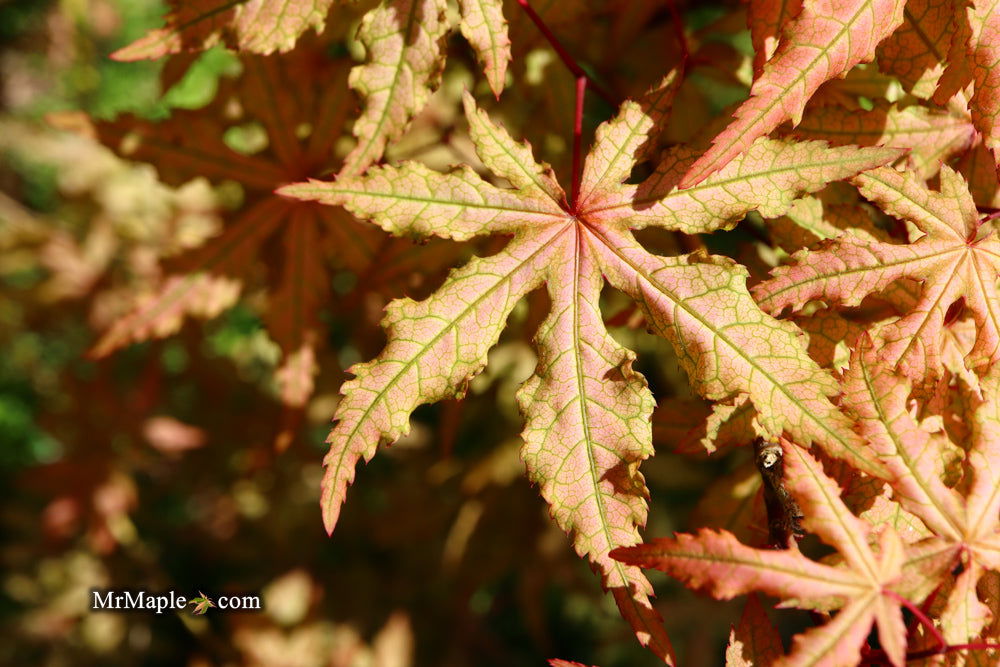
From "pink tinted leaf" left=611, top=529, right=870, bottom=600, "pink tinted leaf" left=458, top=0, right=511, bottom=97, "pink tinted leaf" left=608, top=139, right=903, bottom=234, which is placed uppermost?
"pink tinted leaf" left=458, top=0, right=511, bottom=97

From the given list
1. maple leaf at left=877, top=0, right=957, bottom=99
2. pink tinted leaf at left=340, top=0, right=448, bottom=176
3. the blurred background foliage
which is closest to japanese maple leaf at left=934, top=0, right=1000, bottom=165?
maple leaf at left=877, top=0, right=957, bottom=99

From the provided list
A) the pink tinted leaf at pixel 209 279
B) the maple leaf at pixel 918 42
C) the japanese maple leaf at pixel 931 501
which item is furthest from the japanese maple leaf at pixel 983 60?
the pink tinted leaf at pixel 209 279

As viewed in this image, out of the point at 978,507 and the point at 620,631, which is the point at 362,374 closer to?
the point at 978,507

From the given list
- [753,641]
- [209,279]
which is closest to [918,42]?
[753,641]

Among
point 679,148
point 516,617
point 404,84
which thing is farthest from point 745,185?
point 516,617

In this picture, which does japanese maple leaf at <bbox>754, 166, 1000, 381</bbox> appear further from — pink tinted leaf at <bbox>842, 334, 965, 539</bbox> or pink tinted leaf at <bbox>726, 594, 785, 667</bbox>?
pink tinted leaf at <bbox>726, 594, 785, 667</bbox>

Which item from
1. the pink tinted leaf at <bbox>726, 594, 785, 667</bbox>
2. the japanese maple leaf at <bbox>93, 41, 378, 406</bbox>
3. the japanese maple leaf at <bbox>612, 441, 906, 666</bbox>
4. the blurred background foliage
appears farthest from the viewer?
the blurred background foliage
